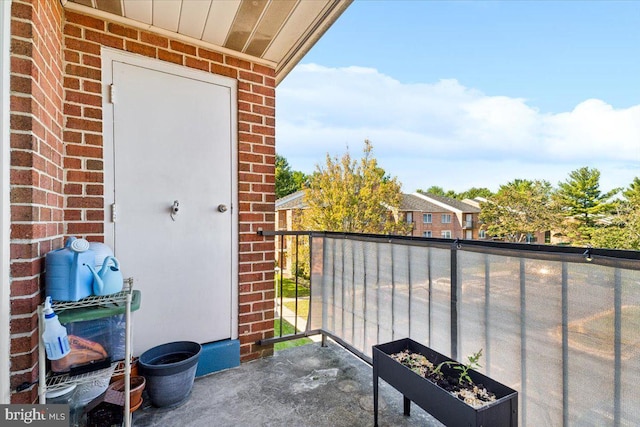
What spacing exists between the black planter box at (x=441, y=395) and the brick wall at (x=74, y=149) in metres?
1.14

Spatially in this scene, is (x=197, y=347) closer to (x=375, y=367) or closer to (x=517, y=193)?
(x=375, y=367)

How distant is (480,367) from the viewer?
142 centimetres

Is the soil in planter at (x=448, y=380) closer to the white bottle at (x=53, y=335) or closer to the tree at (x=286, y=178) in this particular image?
the white bottle at (x=53, y=335)

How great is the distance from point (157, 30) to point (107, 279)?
62.7 inches

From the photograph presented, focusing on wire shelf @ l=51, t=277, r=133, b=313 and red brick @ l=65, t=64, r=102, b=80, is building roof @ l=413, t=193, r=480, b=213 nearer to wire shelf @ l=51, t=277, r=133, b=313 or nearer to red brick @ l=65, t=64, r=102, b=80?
red brick @ l=65, t=64, r=102, b=80

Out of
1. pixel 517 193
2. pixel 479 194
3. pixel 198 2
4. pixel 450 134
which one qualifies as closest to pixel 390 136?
pixel 450 134

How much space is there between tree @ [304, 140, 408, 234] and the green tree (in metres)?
14.5

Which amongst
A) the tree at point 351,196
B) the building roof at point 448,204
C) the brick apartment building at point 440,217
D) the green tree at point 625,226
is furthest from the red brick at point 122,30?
the green tree at point 625,226

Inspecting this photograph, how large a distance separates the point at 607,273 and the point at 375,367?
1071 mm

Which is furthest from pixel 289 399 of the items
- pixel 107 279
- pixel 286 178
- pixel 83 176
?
pixel 286 178

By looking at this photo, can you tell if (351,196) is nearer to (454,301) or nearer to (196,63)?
(196,63)

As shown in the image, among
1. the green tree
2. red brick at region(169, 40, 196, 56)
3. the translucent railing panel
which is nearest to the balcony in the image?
the translucent railing panel

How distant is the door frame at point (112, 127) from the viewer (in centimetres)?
178

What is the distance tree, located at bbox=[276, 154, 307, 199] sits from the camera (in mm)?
21594
